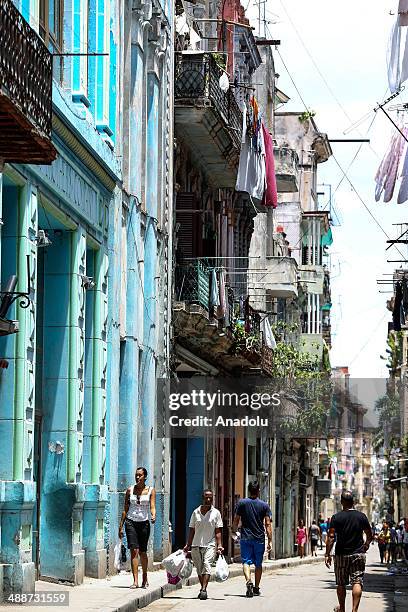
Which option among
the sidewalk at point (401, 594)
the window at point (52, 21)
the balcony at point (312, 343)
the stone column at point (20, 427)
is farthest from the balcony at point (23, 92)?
the balcony at point (312, 343)

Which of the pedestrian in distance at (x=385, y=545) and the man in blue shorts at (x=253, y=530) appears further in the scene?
the pedestrian in distance at (x=385, y=545)

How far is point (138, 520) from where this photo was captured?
19.7 metres

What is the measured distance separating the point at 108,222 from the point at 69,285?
2793 millimetres

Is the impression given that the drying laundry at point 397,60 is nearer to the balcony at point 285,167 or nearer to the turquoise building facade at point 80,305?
the turquoise building facade at point 80,305

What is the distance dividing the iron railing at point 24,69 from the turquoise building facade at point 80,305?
2.36 m

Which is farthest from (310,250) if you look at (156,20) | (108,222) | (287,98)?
(108,222)

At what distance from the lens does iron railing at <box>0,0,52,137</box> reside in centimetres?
1318

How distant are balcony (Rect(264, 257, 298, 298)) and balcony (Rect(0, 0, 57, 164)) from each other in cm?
3277

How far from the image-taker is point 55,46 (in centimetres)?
1981

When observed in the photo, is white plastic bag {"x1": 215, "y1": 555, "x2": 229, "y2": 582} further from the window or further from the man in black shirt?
the window

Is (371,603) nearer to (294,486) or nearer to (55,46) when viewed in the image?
(55,46)

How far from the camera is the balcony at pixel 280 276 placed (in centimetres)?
4797

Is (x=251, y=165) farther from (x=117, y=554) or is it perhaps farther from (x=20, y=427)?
(x=20, y=427)

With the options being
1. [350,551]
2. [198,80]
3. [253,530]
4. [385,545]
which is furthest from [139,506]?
[385,545]
